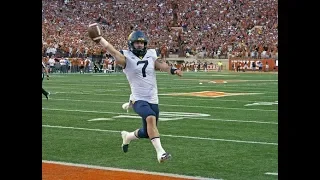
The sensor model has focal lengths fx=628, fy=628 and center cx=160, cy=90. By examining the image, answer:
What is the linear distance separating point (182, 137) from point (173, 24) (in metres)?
40.2

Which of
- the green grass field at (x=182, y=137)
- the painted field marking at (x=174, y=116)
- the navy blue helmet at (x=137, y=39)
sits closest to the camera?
the navy blue helmet at (x=137, y=39)

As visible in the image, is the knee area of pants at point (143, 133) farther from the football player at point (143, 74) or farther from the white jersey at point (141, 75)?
the white jersey at point (141, 75)

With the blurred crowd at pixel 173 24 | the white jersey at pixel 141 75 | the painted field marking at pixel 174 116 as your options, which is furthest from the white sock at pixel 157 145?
the blurred crowd at pixel 173 24

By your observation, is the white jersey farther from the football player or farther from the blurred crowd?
the blurred crowd

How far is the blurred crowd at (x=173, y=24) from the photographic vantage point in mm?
42406

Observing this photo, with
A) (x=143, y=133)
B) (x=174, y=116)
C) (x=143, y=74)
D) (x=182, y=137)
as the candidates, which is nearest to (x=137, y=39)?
(x=143, y=74)

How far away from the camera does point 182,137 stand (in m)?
8.94

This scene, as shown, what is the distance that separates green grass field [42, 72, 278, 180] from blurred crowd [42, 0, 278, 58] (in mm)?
26431

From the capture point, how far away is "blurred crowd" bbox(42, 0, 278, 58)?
42406 mm

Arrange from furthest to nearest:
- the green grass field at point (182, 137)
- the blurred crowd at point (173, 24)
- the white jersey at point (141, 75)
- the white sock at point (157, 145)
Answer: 1. the blurred crowd at point (173, 24)
2. the green grass field at point (182, 137)
3. the white jersey at point (141, 75)
4. the white sock at point (157, 145)

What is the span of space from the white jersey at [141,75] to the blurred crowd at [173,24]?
33.2 meters

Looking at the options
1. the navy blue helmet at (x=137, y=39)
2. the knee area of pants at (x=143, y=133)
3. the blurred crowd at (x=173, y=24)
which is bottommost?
the knee area of pants at (x=143, y=133)
